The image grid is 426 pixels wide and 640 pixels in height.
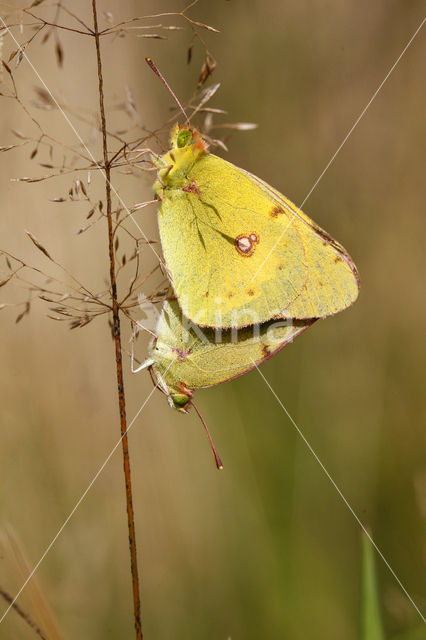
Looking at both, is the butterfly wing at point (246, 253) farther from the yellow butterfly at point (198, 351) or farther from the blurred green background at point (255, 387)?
the blurred green background at point (255, 387)

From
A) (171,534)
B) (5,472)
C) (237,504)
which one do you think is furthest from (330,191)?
(5,472)

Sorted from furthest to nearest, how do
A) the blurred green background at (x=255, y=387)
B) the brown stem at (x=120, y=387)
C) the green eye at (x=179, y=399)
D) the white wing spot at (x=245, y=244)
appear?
the blurred green background at (x=255, y=387) → the white wing spot at (x=245, y=244) → the green eye at (x=179, y=399) → the brown stem at (x=120, y=387)

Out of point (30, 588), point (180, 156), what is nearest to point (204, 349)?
point (180, 156)

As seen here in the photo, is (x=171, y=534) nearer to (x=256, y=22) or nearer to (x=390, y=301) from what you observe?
(x=390, y=301)

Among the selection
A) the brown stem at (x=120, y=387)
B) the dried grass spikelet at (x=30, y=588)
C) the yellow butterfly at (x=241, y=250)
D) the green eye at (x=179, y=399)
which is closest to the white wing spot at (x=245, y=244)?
the yellow butterfly at (x=241, y=250)

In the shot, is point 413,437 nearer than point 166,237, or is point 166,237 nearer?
point 166,237

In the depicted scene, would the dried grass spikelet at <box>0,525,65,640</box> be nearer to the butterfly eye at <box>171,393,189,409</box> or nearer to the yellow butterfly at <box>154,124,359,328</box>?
the butterfly eye at <box>171,393,189,409</box>
